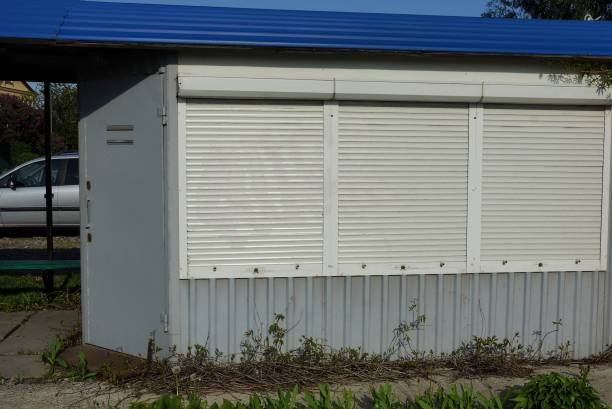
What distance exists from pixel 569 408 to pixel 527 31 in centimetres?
350

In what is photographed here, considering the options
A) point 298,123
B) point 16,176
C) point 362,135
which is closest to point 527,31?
point 362,135

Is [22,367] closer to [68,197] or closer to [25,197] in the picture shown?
[68,197]

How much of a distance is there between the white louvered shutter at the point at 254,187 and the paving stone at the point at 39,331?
2.09 metres

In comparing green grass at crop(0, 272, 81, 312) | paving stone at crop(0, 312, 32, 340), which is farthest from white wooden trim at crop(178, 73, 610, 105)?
green grass at crop(0, 272, 81, 312)

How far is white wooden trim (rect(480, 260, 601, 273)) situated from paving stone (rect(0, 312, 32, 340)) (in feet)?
15.5

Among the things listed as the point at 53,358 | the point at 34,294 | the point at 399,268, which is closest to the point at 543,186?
the point at 399,268

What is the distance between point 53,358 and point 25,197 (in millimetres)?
9139

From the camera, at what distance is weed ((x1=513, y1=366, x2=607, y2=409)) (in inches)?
172

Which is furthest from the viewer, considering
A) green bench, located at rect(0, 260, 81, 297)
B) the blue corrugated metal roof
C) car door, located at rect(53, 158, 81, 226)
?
car door, located at rect(53, 158, 81, 226)

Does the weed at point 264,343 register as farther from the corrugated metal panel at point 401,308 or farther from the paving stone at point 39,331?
the paving stone at point 39,331

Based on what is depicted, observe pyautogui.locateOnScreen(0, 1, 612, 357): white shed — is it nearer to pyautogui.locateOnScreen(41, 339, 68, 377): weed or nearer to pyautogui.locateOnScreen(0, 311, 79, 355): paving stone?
pyautogui.locateOnScreen(41, 339, 68, 377): weed

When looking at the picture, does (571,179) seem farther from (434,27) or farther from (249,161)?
(249,161)

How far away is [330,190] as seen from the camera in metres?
6.04

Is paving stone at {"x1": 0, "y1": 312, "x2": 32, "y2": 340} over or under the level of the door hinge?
under
